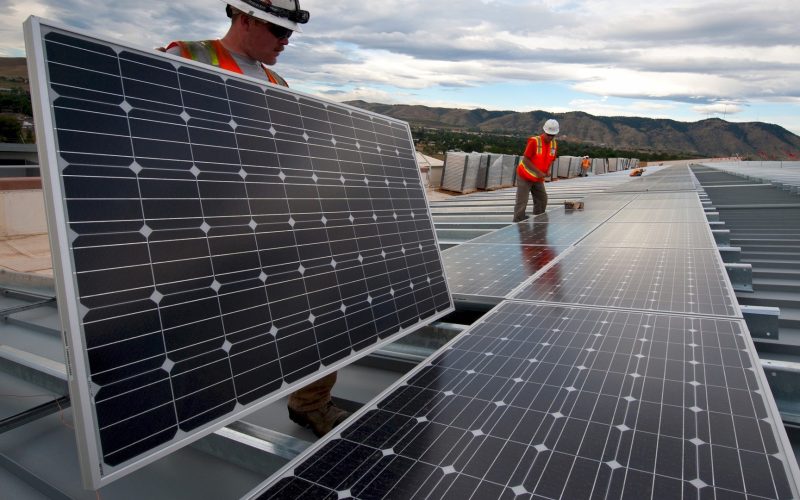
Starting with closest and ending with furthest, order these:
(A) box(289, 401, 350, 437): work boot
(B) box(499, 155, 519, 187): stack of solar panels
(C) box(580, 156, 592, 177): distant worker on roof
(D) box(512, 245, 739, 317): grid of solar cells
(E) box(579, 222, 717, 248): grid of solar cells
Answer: (A) box(289, 401, 350, 437): work boot < (D) box(512, 245, 739, 317): grid of solar cells < (E) box(579, 222, 717, 248): grid of solar cells < (B) box(499, 155, 519, 187): stack of solar panels < (C) box(580, 156, 592, 177): distant worker on roof

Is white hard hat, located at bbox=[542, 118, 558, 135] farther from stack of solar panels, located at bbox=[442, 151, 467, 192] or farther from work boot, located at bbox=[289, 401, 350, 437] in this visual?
stack of solar panels, located at bbox=[442, 151, 467, 192]

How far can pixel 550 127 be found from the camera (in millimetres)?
11609

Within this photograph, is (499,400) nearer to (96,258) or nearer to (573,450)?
(573,450)

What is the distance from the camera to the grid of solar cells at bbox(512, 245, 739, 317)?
405cm

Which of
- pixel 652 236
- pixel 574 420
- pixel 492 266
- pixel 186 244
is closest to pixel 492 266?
pixel 492 266

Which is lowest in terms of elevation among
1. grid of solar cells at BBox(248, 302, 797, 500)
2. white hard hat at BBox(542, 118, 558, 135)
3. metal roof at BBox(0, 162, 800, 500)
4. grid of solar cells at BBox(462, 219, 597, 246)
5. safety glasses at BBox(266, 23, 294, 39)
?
metal roof at BBox(0, 162, 800, 500)

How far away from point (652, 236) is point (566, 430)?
6.16 meters

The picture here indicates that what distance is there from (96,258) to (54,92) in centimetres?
64

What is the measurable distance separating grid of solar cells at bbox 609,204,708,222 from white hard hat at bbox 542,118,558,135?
228 cm

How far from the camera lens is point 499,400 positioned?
2479 millimetres

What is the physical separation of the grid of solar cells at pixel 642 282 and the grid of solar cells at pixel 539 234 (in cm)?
134

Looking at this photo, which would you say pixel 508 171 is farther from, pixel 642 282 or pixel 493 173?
pixel 642 282

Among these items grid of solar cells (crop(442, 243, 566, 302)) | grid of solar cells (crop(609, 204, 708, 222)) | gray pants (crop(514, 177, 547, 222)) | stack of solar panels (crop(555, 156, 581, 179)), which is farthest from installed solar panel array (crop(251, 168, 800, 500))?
stack of solar panels (crop(555, 156, 581, 179))

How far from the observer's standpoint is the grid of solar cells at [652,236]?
680cm
